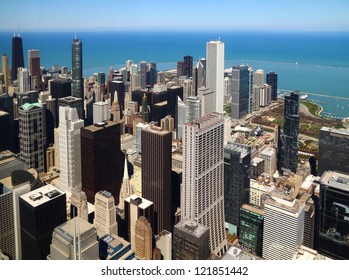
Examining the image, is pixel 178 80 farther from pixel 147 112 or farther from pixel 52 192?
pixel 52 192

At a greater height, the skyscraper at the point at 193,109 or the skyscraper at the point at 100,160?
the skyscraper at the point at 193,109

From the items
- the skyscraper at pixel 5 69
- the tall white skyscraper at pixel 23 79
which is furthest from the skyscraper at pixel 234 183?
the tall white skyscraper at pixel 23 79

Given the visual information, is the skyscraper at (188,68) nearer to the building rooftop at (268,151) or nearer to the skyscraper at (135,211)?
the building rooftop at (268,151)

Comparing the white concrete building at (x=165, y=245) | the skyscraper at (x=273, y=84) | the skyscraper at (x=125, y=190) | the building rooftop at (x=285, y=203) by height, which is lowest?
the white concrete building at (x=165, y=245)

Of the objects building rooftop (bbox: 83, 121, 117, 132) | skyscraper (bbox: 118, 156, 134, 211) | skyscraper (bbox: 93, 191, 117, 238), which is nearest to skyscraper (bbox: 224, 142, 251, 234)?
skyscraper (bbox: 118, 156, 134, 211)

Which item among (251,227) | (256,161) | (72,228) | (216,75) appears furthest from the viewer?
(216,75)

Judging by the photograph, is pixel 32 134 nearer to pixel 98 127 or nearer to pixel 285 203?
pixel 98 127

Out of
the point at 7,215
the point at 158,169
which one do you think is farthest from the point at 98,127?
the point at 7,215
